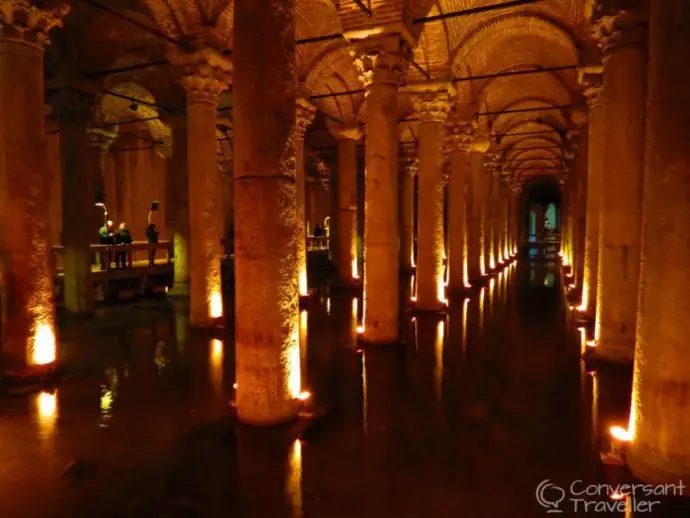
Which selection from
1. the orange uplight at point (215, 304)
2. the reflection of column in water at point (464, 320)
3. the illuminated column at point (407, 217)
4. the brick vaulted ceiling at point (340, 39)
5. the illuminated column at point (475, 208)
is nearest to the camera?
the reflection of column in water at point (464, 320)

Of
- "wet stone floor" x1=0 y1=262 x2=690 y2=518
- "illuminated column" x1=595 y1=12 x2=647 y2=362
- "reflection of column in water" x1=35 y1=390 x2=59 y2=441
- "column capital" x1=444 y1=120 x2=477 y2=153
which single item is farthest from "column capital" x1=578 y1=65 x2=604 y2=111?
"reflection of column in water" x1=35 y1=390 x2=59 y2=441

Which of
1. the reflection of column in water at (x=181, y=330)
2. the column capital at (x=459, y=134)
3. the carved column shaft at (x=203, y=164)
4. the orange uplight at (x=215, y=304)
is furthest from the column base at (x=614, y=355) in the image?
the column capital at (x=459, y=134)

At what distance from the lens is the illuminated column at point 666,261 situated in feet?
12.5

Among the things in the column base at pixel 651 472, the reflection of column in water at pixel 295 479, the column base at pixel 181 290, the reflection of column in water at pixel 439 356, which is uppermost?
the column base at pixel 181 290

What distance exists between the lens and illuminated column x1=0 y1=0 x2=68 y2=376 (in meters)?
6.49

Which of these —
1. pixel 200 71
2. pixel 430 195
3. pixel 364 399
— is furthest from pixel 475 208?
pixel 364 399

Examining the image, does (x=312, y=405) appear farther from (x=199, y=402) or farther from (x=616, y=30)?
(x=616, y=30)

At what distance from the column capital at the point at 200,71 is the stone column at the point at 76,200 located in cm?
344

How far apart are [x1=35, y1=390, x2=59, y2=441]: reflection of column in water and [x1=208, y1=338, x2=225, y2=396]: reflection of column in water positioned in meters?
1.79

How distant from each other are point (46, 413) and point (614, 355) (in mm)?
7508

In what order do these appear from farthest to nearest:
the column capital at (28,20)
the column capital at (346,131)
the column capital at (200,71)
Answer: the column capital at (346,131), the column capital at (200,71), the column capital at (28,20)

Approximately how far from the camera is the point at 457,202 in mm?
14344

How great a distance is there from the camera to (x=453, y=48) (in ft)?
37.1

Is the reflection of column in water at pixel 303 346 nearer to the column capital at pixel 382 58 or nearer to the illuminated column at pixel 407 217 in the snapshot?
the column capital at pixel 382 58
